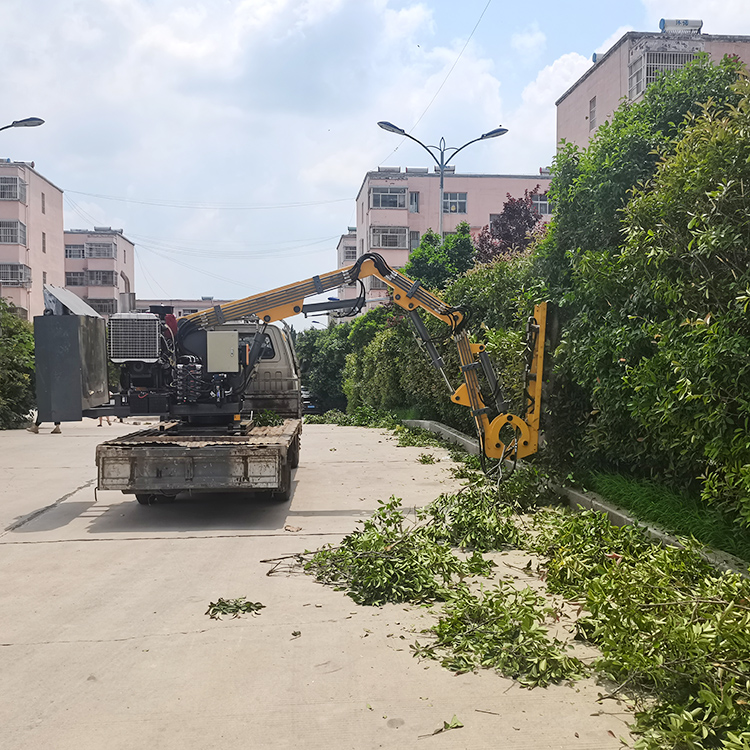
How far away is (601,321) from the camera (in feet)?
25.2

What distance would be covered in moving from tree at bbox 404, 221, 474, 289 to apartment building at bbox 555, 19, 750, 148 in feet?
16.4

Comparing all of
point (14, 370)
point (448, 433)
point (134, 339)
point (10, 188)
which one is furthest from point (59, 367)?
point (10, 188)

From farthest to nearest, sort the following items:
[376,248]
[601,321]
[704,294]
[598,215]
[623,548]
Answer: [376,248] < [598,215] < [601,321] < [623,548] < [704,294]

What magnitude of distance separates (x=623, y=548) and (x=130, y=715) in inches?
160

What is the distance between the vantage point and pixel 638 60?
80.7 ft

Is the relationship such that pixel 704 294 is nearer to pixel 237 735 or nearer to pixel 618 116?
pixel 618 116

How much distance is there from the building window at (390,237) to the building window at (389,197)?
162 cm

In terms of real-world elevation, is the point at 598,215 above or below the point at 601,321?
above

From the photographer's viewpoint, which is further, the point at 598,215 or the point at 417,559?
the point at 598,215

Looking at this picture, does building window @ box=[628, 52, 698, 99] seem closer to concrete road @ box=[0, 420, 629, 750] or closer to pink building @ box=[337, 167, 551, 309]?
concrete road @ box=[0, 420, 629, 750]

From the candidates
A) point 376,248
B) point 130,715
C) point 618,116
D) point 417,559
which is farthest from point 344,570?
point 376,248

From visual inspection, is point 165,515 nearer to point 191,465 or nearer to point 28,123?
point 191,465

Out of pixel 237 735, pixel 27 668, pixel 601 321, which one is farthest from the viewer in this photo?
pixel 601 321

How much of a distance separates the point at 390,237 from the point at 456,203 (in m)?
5.69
